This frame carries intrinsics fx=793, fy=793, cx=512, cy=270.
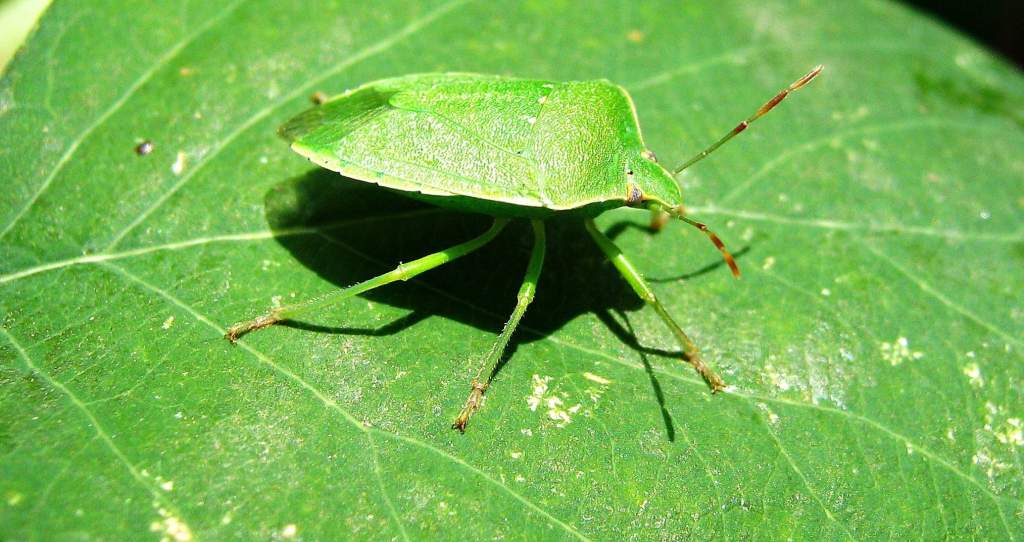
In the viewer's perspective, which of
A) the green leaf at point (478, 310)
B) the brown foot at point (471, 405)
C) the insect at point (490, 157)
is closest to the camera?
the green leaf at point (478, 310)

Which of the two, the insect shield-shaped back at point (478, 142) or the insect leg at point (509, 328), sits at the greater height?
the insect shield-shaped back at point (478, 142)

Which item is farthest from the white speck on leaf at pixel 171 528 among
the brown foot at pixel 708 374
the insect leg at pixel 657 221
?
the insect leg at pixel 657 221

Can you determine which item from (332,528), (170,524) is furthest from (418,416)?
(170,524)

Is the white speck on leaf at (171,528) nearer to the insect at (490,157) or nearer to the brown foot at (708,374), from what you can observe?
the insect at (490,157)

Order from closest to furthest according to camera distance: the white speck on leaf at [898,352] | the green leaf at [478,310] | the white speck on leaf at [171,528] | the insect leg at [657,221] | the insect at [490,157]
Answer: the white speck on leaf at [171,528] → the green leaf at [478,310] → the insect at [490,157] → the white speck on leaf at [898,352] → the insect leg at [657,221]

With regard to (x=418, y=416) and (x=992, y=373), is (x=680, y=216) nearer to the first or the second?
(x=418, y=416)

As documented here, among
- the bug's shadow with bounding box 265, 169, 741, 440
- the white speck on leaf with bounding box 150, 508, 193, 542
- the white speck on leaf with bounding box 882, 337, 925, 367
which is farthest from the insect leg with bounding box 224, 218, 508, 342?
the white speck on leaf with bounding box 882, 337, 925, 367
